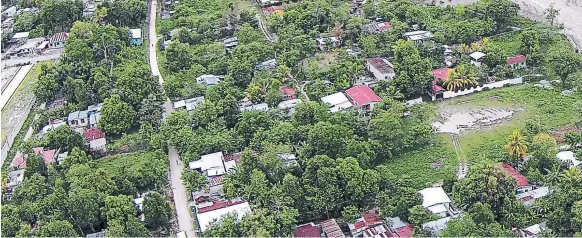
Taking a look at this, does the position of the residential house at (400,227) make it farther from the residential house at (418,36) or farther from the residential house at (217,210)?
the residential house at (418,36)

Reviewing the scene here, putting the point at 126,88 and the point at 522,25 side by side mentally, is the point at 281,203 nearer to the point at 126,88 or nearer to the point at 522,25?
the point at 126,88

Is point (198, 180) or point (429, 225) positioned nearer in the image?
point (429, 225)

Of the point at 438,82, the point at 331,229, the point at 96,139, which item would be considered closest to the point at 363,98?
the point at 438,82

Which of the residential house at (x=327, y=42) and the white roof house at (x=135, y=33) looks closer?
the residential house at (x=327, y=42)

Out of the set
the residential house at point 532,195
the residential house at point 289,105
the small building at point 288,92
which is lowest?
the small building at point 288,92

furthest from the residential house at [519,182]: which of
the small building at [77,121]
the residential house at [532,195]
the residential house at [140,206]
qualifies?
the small building at [77,121]

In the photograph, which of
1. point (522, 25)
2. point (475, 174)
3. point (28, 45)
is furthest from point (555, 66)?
point (28, 45)

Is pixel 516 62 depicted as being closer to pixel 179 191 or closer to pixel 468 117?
pixel 468 117
